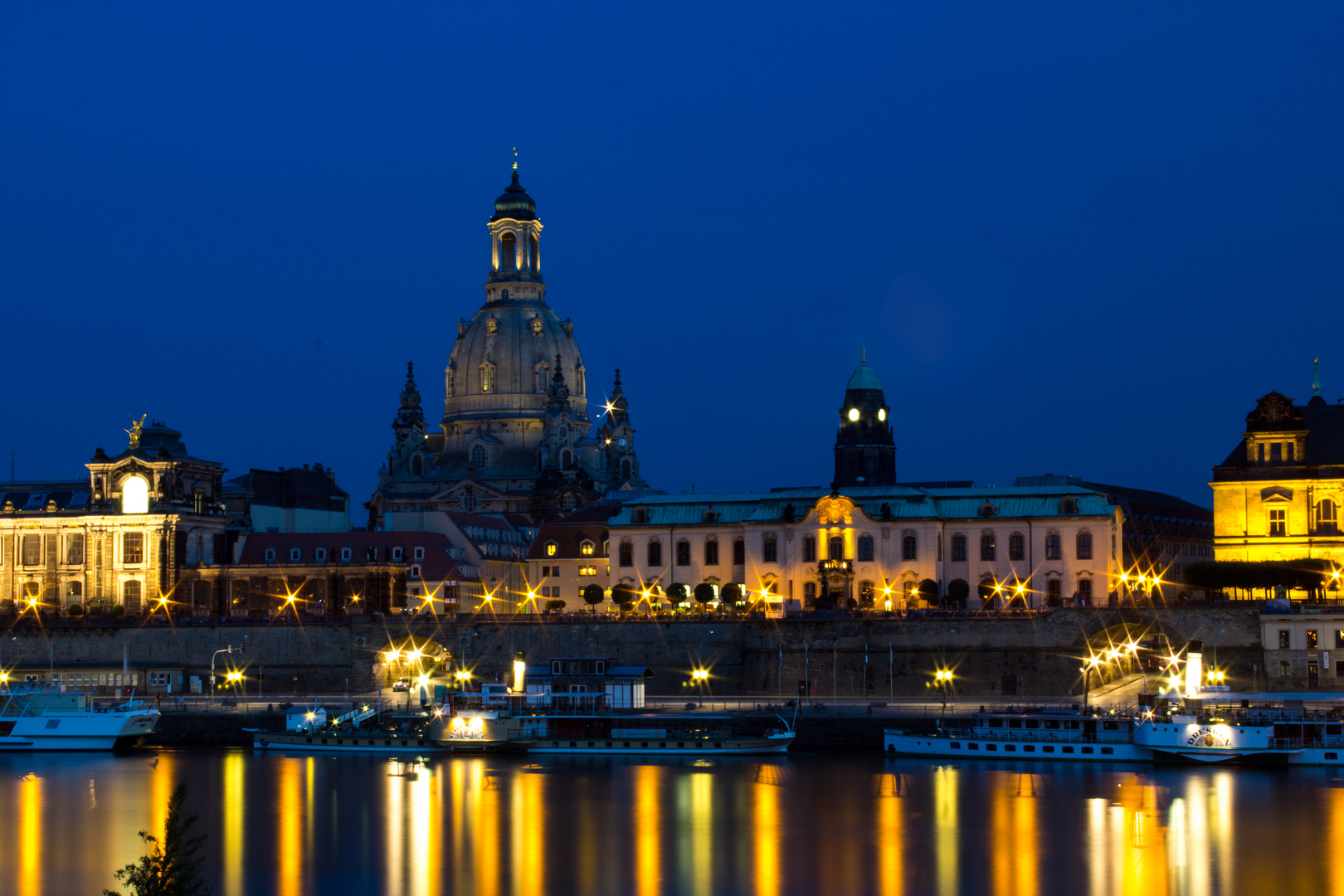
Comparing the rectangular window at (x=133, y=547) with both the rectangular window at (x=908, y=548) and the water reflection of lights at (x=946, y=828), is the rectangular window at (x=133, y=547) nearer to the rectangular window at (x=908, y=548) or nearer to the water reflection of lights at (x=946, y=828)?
the rectangular window at (x=908, y=548)

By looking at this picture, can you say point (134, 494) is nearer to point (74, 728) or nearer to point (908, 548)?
point (74, 728)

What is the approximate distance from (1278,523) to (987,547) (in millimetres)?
15685

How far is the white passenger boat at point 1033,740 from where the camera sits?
80938 millimetres

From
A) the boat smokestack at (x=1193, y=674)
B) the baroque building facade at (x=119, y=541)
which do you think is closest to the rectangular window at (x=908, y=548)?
the boat smokestack at (x=1193, y=674)

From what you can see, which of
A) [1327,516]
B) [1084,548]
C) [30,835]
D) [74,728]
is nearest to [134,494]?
[74,728]

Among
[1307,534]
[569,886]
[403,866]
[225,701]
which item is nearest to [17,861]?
[403,866]

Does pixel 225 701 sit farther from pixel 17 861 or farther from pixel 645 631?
pixel 17 861

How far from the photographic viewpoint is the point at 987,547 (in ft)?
362

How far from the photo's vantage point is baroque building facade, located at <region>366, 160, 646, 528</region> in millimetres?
Result: 172125

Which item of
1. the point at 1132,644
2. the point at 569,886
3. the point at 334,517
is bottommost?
the point at 569,886

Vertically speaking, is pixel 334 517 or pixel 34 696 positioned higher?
pixel 334 517

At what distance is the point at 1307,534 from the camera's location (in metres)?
106

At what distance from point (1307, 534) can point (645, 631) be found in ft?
118

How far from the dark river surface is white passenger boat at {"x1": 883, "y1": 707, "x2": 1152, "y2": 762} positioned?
1399 mm
